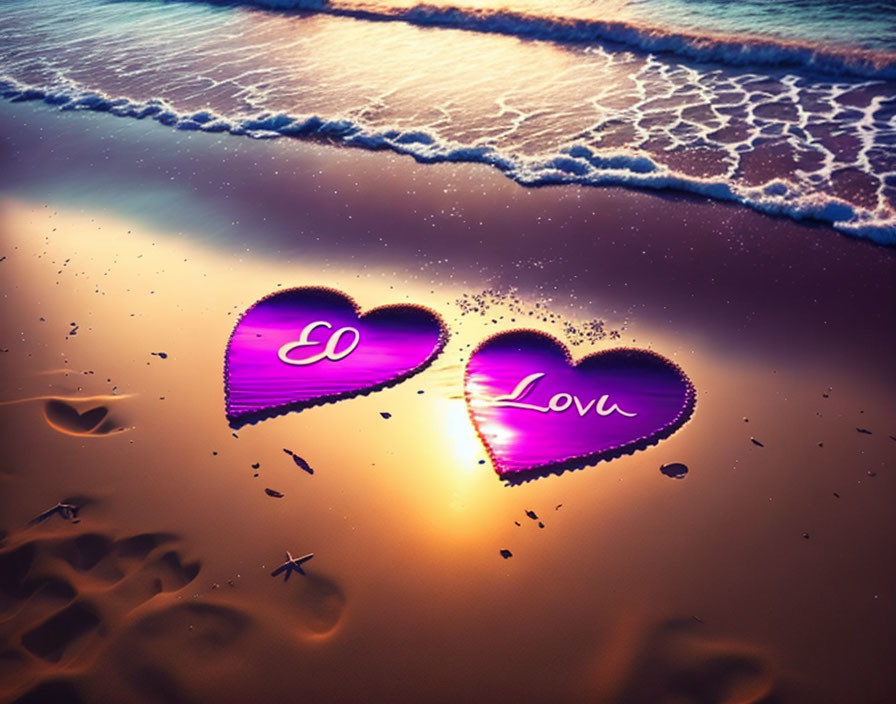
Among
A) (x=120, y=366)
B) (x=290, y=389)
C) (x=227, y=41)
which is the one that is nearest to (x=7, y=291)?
(x=120, y=366)

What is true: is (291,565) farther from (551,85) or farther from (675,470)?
(551,85)

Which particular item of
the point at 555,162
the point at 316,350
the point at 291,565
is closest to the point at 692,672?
the point at 291,565

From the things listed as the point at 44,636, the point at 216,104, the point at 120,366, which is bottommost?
the point at 44,636

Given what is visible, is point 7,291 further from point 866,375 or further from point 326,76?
point 866,375

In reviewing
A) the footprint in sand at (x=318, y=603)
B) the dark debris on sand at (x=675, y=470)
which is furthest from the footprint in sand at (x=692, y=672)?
the footprint in sand at (x=318, y=603)

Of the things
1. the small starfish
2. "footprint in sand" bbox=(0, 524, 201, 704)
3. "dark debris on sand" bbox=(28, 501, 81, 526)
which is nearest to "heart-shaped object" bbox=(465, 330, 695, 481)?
the small starfish

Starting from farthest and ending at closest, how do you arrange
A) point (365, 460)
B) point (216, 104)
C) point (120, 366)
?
point (216, 104)
point (120, 366)
point (365, 460)
